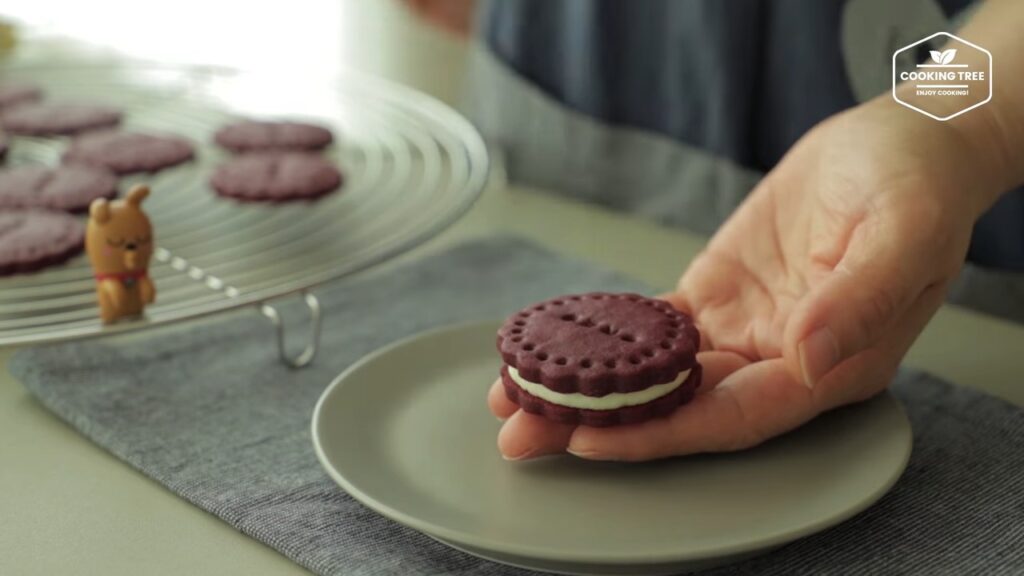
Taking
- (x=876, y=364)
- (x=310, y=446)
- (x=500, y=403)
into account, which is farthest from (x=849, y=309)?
(x=310, y=446)

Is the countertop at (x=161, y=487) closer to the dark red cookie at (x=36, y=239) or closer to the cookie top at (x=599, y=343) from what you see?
the dark red cookie at (x=36, y=239)

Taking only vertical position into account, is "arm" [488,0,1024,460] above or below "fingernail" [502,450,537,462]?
above

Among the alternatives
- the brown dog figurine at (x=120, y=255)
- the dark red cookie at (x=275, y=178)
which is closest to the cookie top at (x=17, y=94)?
the dark red cookie at (x=275, y=178)

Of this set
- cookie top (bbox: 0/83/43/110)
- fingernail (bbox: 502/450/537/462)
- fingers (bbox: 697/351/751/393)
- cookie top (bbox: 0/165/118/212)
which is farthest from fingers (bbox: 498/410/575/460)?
cookie top (bbox: 0/83/43/110)

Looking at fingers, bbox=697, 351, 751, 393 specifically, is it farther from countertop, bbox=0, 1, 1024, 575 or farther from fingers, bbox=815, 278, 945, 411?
countertop, bbox=0, 1, 1024, 575

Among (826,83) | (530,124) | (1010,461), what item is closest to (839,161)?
(1010,461)

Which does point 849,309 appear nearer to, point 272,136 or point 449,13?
point 272,136
